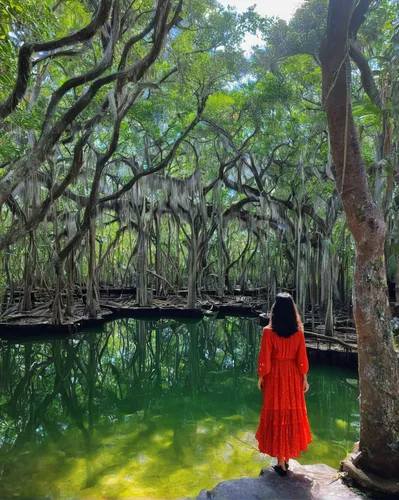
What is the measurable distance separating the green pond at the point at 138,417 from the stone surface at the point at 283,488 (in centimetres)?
71

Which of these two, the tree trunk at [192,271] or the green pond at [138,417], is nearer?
the green pond at [138,417]

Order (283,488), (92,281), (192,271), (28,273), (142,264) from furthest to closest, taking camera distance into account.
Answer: (142,264) < (192,271) < (92,281) < (28,273) < (283,488)

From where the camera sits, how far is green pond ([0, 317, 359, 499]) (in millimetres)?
3307

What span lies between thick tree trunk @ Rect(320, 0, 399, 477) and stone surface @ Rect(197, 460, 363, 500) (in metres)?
0.24

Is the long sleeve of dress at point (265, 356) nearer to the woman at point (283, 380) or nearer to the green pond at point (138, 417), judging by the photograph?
the woman at point (283, 380)

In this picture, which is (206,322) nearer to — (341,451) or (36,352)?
(36,352)

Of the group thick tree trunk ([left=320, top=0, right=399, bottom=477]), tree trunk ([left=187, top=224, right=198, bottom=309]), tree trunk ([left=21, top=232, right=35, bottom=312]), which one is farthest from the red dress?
tree trunk ([left=187, top=224, right=198, bottom=309])

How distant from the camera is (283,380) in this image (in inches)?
99.9

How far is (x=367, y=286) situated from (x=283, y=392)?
84cm

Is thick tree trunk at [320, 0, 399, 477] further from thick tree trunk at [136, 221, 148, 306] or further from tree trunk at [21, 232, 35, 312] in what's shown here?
thick tree trunk at [136, 221, 148, 306]

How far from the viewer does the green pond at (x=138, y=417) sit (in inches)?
130

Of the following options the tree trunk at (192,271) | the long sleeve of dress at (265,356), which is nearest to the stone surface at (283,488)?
the long sleeve of dress at (265,356)

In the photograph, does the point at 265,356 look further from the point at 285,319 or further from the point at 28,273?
the point at 28,273

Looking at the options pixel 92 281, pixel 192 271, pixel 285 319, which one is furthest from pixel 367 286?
pixel 192 271
